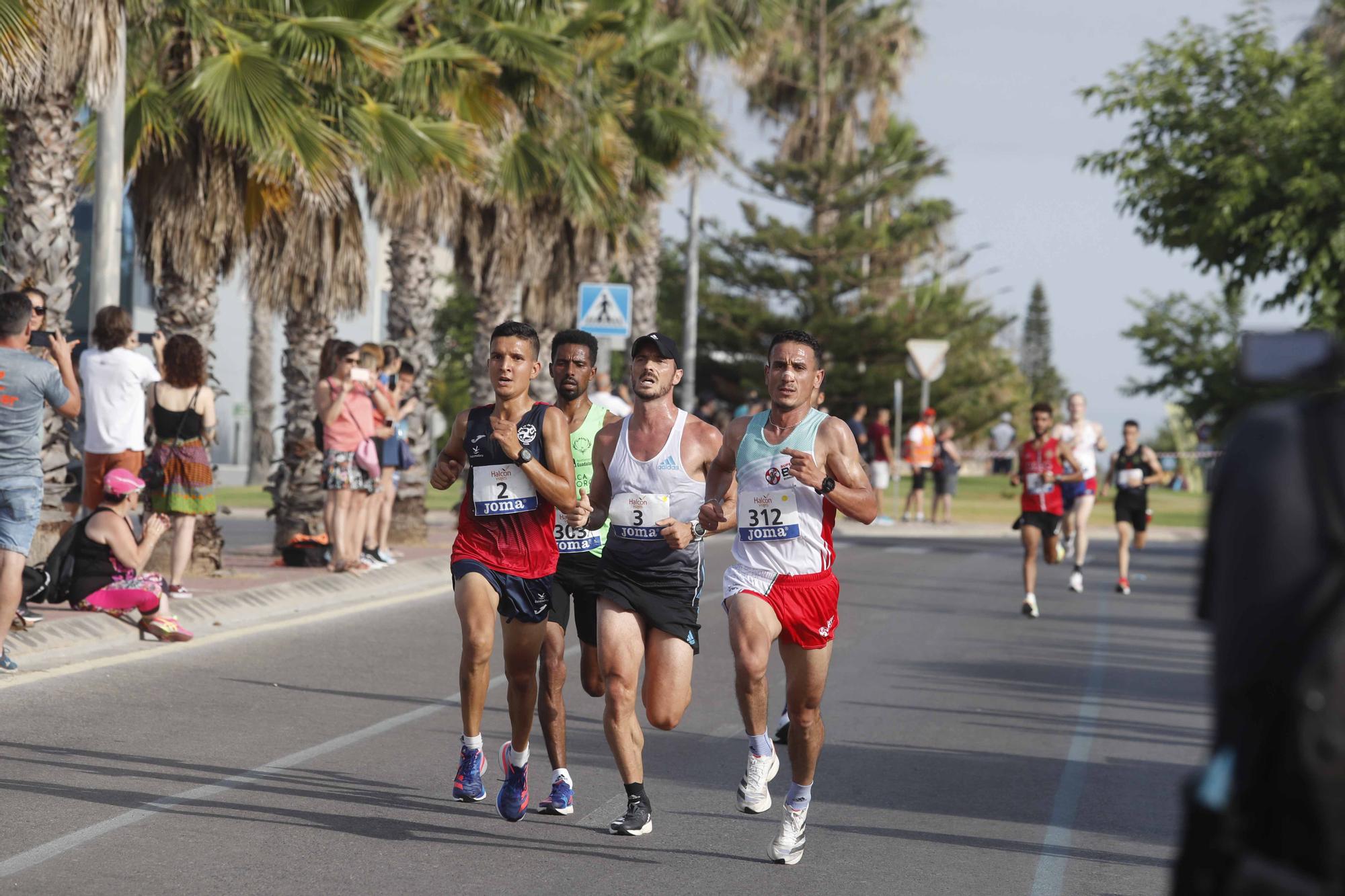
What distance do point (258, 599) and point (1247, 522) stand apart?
1168 cm

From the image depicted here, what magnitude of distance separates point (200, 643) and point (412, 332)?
946cm

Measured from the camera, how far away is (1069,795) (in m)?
7.91

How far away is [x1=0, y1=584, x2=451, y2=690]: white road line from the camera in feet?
32.2

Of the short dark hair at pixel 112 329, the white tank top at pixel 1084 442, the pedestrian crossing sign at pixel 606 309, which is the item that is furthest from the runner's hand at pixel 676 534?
the pedestrian crossing sign at pixel 606 309

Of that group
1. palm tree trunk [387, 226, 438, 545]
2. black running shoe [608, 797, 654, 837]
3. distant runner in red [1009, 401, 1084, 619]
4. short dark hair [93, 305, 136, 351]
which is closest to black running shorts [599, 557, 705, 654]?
black running shoe [608, 797, 654, 837]

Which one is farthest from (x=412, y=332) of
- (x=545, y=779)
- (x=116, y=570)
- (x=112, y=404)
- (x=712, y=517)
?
(x=712, y=517)

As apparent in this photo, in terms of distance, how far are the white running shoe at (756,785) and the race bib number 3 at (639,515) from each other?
934mm

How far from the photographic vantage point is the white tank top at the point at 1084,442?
18469 mm

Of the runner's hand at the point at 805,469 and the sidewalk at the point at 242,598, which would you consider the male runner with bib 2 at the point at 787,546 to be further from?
the sidewalk at the point at 242,598

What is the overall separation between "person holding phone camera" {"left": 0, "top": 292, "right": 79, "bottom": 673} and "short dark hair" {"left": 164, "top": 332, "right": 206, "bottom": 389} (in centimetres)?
323

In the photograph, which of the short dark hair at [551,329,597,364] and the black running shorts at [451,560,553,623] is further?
the short dark hair at [551,329,597,364]

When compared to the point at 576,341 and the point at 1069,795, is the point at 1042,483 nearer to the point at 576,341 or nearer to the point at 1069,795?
the point at 1069,795

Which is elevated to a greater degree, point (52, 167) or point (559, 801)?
point (52, 167)

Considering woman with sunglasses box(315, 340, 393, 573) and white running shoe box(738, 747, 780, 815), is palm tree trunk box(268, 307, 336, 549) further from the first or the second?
white running shoe box(738, 747, 780, 815)
